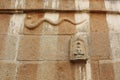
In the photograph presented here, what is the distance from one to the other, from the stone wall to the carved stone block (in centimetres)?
5

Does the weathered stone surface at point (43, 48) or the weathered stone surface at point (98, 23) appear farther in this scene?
the weathered stone surface at point (98, 23)

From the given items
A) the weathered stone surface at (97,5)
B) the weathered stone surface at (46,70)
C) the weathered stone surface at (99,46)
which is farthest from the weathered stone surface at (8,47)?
the weathered stone surface at (97,5)

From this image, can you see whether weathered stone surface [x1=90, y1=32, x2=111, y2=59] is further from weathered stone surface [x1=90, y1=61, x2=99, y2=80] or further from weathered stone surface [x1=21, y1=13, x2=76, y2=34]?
weathered stone surface [x1=21, y1=13, x2=76, y2=34]

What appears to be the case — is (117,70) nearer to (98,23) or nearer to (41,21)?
(98,23)

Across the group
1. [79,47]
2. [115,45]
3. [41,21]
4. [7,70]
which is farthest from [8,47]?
[115,45]

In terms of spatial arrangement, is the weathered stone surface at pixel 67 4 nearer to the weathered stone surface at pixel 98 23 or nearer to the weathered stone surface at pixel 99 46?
the weathered stone surface at pixel 98 23

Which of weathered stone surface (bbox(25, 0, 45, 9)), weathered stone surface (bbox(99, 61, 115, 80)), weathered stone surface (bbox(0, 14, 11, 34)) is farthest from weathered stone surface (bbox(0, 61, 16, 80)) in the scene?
weathered stone surface (bbox(99, 61, 115, 80))

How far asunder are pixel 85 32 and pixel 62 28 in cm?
23

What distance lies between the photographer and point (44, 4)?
8.36ft

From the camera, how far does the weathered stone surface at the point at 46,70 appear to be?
2117 millimetres

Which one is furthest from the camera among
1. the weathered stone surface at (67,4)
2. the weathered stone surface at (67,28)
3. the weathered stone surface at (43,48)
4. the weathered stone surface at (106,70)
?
the weathered stone surface at (67,4)

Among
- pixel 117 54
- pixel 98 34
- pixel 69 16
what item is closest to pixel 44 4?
pixel 69 16

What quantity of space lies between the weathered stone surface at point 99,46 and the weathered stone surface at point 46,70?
0.89 ft

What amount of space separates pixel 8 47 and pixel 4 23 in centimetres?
30
